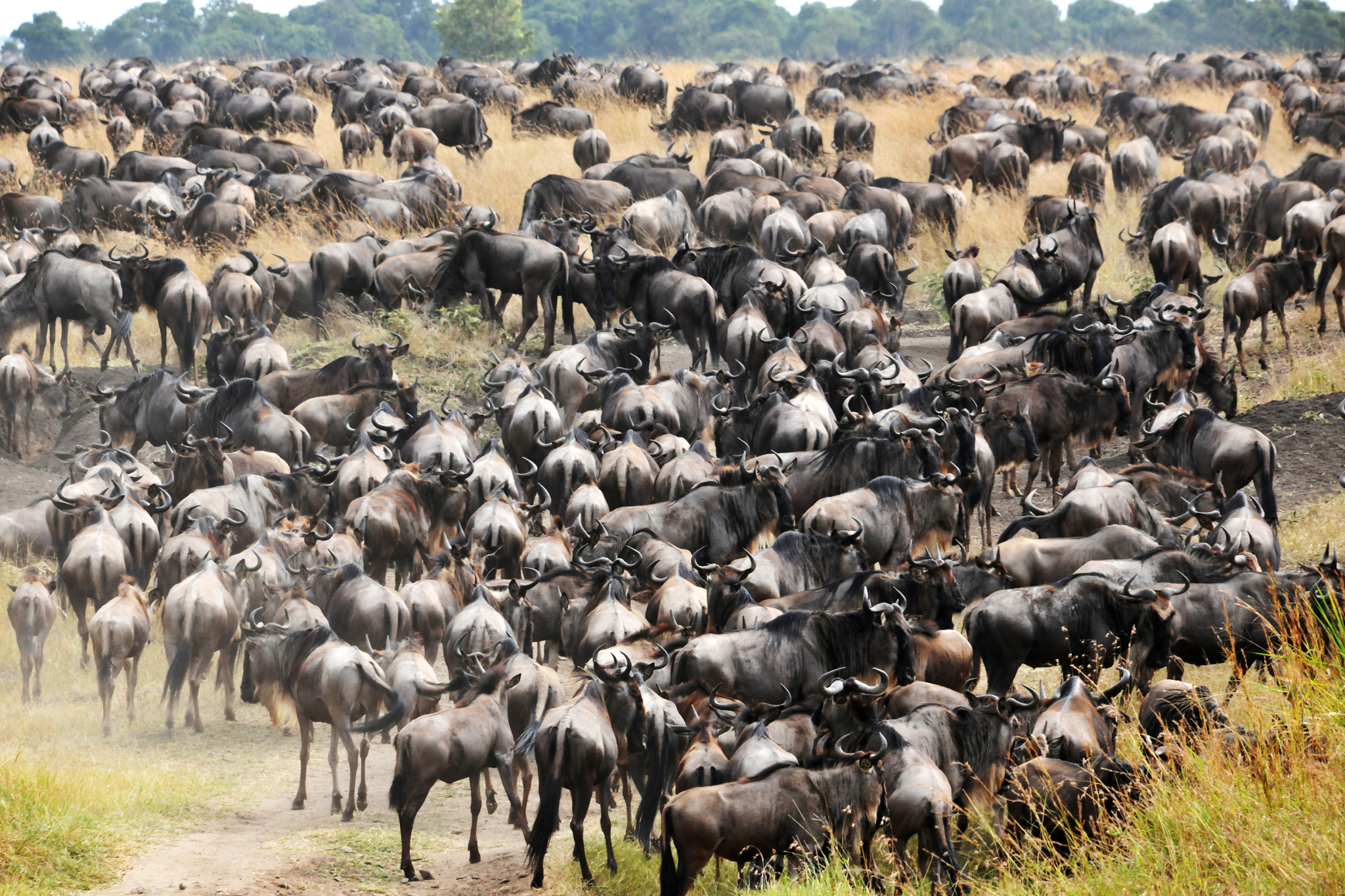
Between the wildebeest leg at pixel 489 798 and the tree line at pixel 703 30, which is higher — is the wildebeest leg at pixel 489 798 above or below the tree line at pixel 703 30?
below

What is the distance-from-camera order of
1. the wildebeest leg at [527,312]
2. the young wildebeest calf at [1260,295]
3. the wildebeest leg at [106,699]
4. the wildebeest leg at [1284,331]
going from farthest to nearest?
the wildebeest leg at [527,312]
the wildebeest leg at [1284,331]
the young wildebeest calf at [1260,295]
the wildebeest leg at [106,699]

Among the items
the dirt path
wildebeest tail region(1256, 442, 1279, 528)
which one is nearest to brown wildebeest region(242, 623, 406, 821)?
the dirt path

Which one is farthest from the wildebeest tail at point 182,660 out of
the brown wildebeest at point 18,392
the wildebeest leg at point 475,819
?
the brown wildebeest at point 18,392

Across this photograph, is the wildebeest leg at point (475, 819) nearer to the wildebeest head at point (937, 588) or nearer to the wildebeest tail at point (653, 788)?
the wildebeest tail at point (653, 788)

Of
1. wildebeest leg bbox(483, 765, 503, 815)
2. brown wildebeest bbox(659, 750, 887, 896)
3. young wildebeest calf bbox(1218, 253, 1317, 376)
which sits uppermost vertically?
young wildebeest calf bbox(1218, 253, 1317, 376)

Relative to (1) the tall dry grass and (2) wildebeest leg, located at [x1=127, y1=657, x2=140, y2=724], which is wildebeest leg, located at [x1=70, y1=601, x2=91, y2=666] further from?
(1) the tall dry grass

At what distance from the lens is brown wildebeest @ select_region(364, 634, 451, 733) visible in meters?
8.07

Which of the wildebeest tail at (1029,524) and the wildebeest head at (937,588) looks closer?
the wildebeest head at (937,588)

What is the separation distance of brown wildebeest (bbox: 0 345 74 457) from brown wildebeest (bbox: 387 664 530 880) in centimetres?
922

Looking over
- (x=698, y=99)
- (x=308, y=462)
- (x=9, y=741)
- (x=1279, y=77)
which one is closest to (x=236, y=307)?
(x=308, y=462)

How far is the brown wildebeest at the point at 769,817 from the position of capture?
6086mm

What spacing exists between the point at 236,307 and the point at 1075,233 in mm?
10210

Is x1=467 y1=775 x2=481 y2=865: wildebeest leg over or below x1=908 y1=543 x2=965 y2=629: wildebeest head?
below

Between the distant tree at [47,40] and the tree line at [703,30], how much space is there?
76mm
